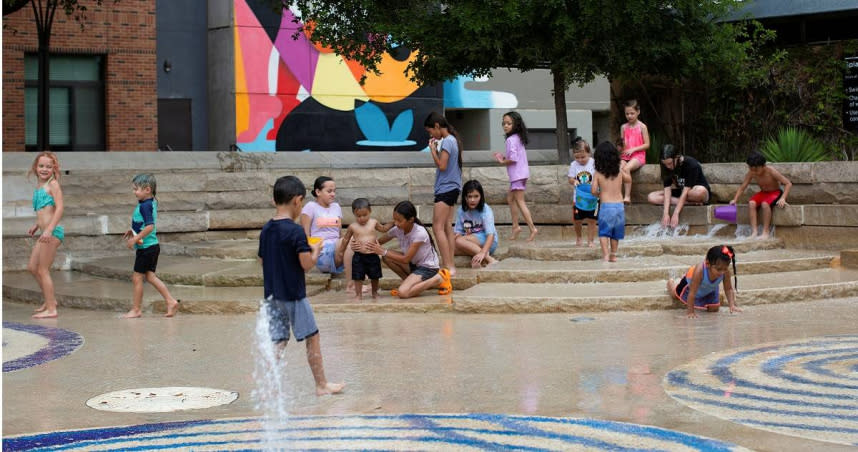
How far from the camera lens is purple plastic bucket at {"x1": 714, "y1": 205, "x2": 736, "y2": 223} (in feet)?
45.4

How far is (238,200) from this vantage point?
52.4 feet

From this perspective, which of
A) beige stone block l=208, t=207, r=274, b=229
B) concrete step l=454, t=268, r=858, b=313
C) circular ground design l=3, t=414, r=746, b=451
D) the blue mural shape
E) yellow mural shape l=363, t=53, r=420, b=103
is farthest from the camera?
yellow mural shape l=363, t=53, r=420, b=103

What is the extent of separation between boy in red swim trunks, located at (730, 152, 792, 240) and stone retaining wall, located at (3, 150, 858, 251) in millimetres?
251

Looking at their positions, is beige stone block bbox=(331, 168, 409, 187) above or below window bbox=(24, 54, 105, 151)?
below

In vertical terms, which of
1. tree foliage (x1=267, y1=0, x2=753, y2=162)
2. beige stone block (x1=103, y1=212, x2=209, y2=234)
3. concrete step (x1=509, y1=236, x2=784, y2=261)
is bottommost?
concrete step (x1=509, y1=236, x2=784, y2=261)

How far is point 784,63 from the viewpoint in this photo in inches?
664

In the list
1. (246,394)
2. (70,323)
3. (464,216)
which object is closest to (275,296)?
(246,394)

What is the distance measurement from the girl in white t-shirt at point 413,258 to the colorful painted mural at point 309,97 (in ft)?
62.1

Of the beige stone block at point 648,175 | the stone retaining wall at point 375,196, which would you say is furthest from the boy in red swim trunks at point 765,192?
the beige stone block at point 648,175

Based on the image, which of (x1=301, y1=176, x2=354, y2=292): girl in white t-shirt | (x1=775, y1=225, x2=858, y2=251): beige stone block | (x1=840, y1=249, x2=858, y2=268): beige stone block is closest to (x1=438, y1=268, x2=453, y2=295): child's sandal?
(x1=301, y1=176, x2=354, y2=292): girl in white t-shirt

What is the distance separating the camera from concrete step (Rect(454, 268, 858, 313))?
1009 centimetres

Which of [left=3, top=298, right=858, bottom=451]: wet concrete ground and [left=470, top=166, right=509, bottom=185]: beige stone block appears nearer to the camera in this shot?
[left=3, top=298, right=858, bottom=451]: wet concrete ground

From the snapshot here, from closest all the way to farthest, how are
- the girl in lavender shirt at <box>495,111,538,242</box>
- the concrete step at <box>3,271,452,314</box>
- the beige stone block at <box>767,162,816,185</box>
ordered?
1. the concrete step at <box>3,271,452,314</box>
2. the girl in lavender shirt at <box>495,111,538,242</box>
3. the beige stone block at <box>767,162,816,185</box>

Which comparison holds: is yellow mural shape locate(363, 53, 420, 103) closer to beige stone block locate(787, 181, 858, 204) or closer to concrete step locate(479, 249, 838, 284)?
beige stone block locate(787, 181, 858, 204)
